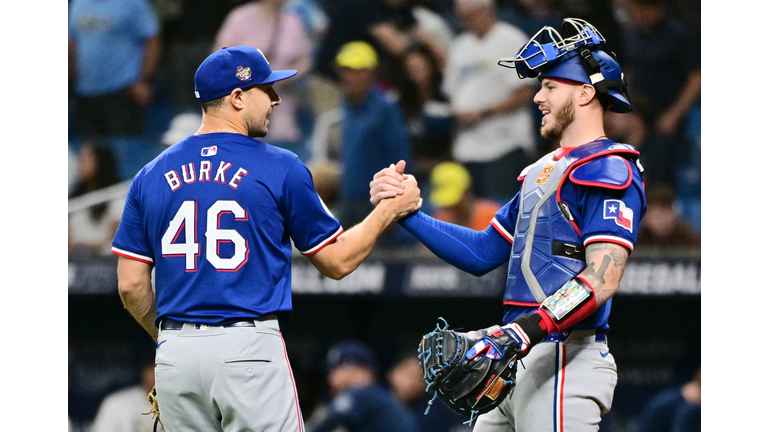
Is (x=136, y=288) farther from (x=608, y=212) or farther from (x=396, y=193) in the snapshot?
(x=608, y=212)

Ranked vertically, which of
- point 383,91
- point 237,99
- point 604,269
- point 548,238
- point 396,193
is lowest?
point 604,269

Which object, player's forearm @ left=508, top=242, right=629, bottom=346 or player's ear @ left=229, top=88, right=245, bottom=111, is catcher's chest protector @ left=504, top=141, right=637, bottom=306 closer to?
player's forearm @ left=508, top=242, right=629, bottom=346

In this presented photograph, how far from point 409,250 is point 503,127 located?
4.80 ft

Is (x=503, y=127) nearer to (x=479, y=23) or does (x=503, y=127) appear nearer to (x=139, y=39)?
(x=479, y=23)

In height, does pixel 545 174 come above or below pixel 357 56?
below

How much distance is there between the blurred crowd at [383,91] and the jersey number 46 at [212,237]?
434cm

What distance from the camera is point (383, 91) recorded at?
771cm

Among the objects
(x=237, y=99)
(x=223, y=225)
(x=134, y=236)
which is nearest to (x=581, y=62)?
(x=237, y=99)

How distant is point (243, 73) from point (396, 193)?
2.87ft

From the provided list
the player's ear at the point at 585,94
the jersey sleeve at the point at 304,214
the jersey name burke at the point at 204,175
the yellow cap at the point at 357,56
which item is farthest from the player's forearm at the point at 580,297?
the yellow cap at the point at 357,56

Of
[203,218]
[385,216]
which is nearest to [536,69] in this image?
[385,216]

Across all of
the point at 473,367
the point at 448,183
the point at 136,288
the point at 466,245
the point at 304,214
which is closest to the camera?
the point at 473,367

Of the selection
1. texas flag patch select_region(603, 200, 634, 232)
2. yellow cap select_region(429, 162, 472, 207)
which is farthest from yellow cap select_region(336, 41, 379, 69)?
texas flag patch select_region(603, 200, 634, 232)

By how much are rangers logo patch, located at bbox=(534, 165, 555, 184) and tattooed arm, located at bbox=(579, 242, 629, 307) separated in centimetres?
40
